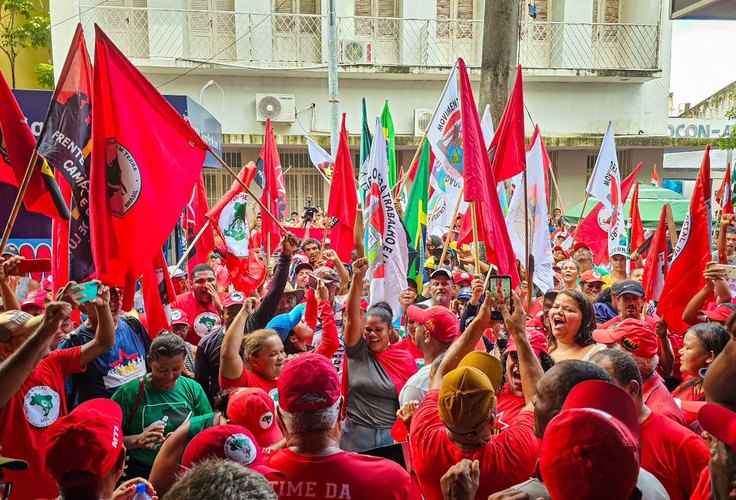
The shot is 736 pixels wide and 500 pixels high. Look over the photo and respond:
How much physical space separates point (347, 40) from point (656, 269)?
1580cm

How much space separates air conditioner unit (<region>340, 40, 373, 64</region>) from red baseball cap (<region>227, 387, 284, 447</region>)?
1846 cm

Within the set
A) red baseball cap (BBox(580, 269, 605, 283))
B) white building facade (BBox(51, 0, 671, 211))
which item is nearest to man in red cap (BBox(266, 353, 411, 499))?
red baseball cap (BBox(580, 269, 605, 283))

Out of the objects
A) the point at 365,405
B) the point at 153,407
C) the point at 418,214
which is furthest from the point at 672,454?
the point at 418,214

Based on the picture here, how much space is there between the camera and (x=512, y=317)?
3617 mm

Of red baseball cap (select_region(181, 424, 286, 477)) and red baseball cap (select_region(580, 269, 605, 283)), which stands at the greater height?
red baseball cap (select_region(181, 424, 286, 477))

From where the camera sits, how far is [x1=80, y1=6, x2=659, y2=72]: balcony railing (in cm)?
1989

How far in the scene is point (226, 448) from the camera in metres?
2.57

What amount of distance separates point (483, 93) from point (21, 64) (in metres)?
22.0

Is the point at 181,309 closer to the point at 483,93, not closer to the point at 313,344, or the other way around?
the point at 313,344

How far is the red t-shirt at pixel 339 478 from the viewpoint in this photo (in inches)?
97.6

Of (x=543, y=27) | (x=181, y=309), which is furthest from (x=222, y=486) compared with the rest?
(x=543, y=27)

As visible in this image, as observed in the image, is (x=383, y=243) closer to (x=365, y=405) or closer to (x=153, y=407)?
(x=365, y=405)

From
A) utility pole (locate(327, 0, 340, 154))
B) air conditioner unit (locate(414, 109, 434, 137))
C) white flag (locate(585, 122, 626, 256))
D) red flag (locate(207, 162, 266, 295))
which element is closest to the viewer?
red flag (locate(207, 162, 266, 295))

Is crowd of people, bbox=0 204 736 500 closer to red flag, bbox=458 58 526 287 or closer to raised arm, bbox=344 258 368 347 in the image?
raised arm, bbox=344 258 368 347
